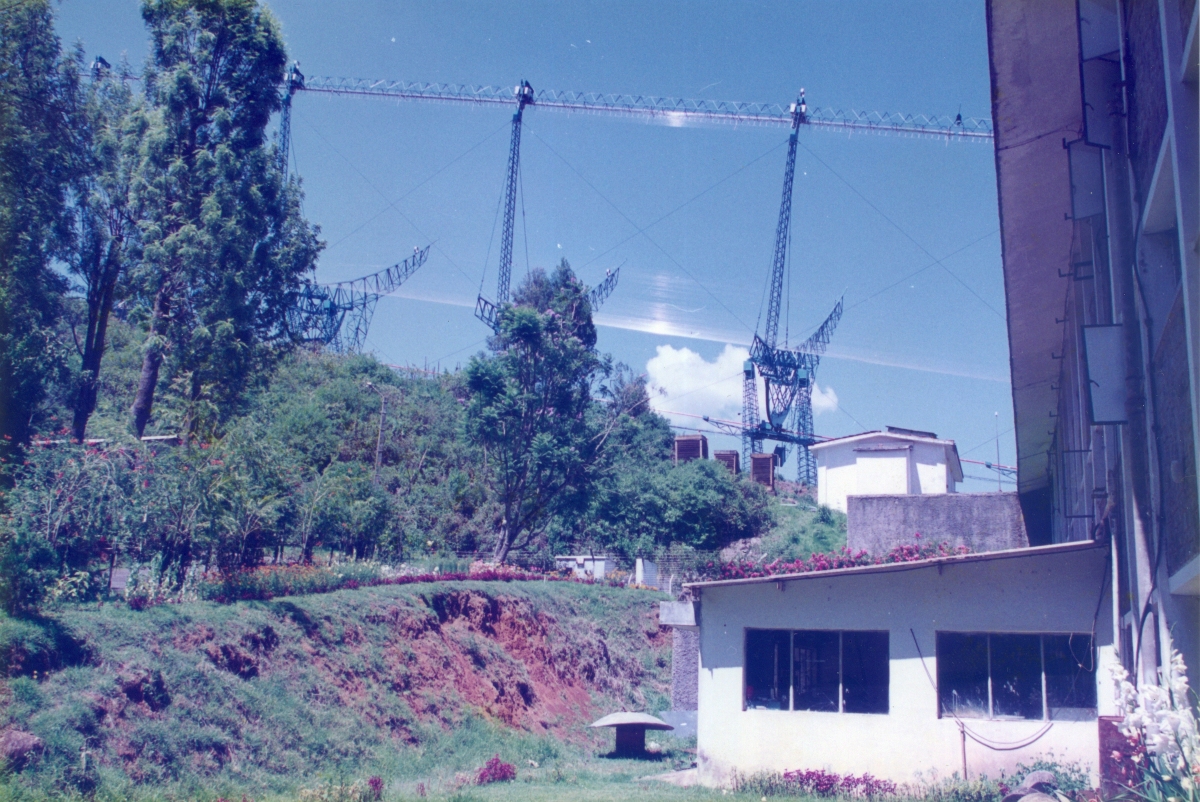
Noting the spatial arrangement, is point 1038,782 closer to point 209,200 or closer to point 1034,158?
point 1034,158

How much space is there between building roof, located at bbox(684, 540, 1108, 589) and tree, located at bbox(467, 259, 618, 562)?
2055 cm

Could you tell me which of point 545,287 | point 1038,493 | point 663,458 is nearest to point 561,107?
point 545,287

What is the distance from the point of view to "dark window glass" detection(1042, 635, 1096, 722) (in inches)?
473

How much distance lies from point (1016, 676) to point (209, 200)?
19.7m

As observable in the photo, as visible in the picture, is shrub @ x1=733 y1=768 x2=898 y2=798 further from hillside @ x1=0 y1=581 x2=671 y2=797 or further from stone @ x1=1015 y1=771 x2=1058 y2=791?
hillside @ x1=0 y1=581 x2=671 y2=797

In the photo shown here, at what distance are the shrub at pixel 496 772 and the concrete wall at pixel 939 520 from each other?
9.91 m

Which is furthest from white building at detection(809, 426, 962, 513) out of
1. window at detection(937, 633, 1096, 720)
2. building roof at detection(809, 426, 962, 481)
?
window at detection(937, 633, 1096, 720)

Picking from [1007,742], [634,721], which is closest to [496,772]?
[634,721]

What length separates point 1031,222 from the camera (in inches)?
394

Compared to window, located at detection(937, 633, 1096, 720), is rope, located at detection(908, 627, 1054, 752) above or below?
below

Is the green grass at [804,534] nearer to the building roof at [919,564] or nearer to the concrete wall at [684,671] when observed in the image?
the concrete wall at [684,671]

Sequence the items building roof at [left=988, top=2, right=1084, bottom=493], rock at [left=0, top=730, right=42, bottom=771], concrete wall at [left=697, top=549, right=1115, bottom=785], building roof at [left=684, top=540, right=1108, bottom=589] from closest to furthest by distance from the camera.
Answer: building roof at [left=988, top=2, right=1084, bottom=493] → rock at [left=0, top=730, right=42, bottom=771] → building roof at [left=684, top=540, right=1108, bottom=589] → concrete wall at [left=697, top=549, right=1115, bottom=785]

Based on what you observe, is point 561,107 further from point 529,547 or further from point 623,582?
point 623,582

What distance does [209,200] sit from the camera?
21156mm
